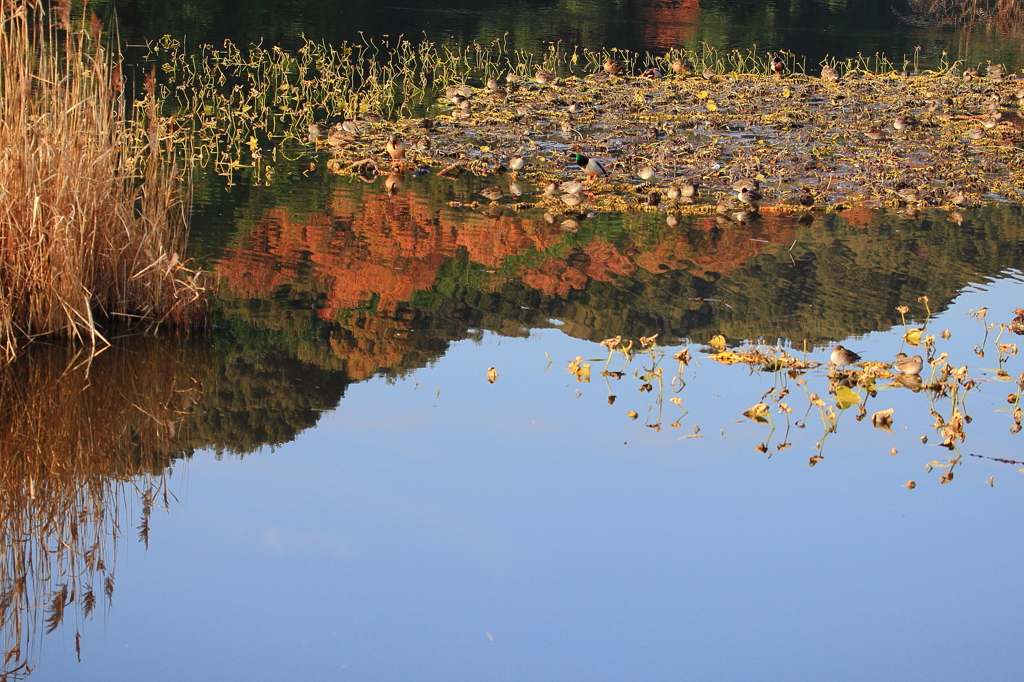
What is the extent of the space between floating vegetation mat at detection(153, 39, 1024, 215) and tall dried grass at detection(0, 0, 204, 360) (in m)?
3.58

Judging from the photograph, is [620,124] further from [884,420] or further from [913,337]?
[884,420]

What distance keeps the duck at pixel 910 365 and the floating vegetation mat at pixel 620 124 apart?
10.3 ft

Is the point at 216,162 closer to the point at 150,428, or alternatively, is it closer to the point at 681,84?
the point at 150,428

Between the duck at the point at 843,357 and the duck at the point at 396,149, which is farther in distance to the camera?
the duck at the point at 396,149

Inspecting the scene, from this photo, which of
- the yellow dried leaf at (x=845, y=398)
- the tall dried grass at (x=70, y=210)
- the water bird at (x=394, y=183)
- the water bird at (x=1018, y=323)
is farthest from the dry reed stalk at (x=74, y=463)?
the water bird at (x=1018, y=323)

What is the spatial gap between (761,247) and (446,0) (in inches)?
678

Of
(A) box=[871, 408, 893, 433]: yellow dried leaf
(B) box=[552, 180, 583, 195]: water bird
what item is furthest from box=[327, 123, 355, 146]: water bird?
(A) box=[871, 408, 893, 433]: yellow dried leaf

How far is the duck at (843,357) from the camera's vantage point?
5.54m

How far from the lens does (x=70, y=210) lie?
16.8 ft

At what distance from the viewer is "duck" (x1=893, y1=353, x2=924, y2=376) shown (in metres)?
5.43

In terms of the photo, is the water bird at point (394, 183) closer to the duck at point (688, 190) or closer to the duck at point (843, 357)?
the duck at point (688, 190)

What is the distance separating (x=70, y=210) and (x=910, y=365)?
4079 millimetres

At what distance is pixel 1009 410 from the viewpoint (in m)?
5.19

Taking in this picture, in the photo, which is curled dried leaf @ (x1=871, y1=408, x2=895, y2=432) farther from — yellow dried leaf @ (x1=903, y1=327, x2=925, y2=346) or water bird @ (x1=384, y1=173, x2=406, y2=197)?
water bird @ (x1=384, y1=173, x2=406, y2=197)
